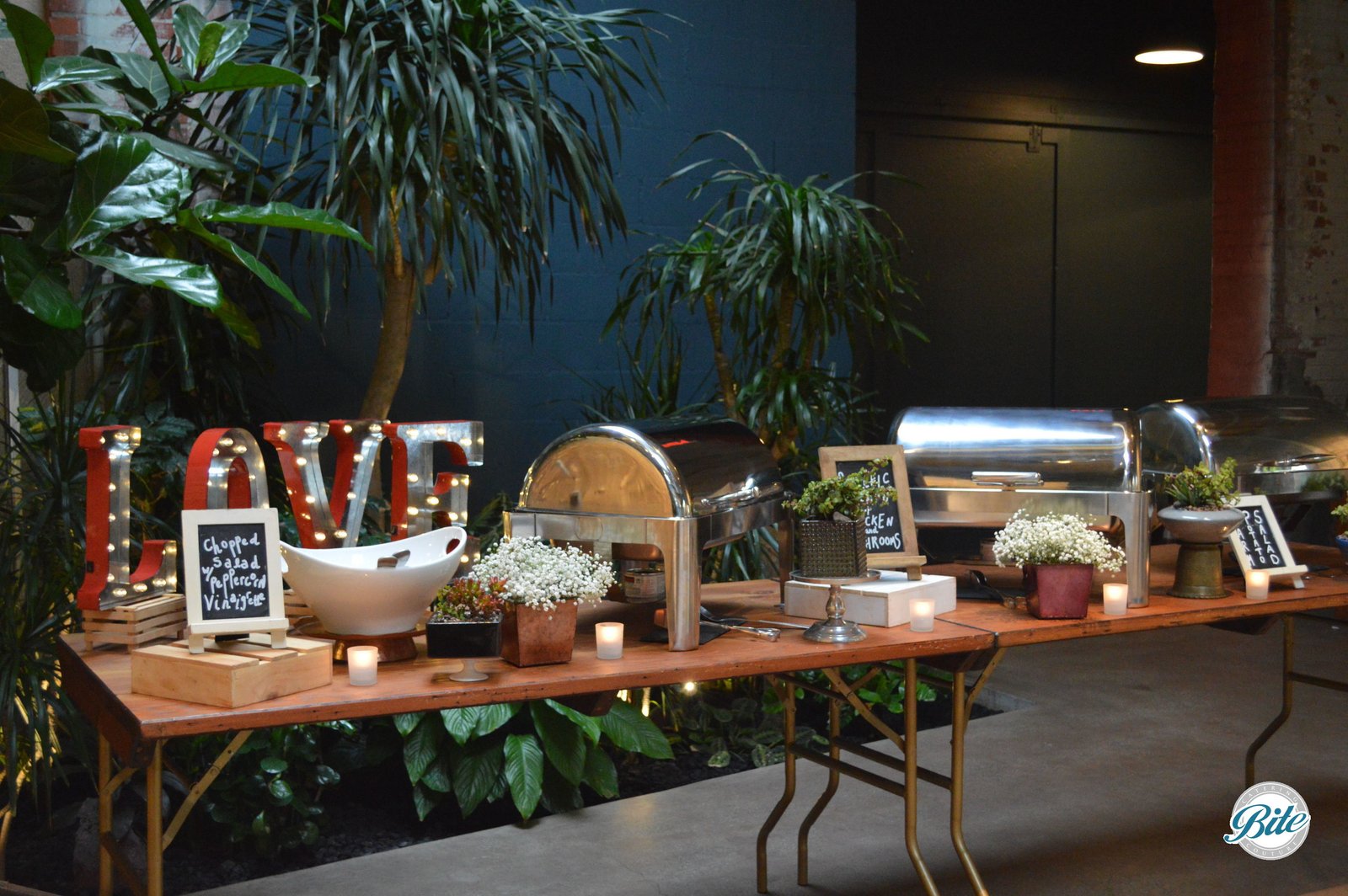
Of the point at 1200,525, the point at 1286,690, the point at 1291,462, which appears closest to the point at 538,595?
the point at 1200,525

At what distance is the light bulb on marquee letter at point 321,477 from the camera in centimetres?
245

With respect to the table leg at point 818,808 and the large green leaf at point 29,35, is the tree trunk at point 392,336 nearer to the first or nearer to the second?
the table leg at point 818,808

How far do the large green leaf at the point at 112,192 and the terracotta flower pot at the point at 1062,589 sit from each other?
5.60 ft

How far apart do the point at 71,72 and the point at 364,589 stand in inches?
36.0

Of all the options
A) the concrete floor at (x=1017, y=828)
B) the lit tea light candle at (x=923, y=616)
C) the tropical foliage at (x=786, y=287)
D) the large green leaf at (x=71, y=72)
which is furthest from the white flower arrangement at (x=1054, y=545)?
the large green leaf at (x=71, y=72)

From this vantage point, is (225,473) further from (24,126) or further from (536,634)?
(24,126)

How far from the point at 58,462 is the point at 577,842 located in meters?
1.62

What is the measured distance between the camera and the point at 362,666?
2.00m

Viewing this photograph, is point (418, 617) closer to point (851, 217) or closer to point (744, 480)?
point (744, 480)

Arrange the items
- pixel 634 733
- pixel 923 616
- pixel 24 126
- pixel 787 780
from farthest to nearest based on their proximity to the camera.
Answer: pixel 634 733
pixel 787 780
pixel 923 616
pixel 24 126

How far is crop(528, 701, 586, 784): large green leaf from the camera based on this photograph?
12.0 feet

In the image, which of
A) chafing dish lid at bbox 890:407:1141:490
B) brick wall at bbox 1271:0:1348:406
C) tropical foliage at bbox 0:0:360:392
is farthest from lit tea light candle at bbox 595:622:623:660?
brick wall at bbox 1271:0:1348:406

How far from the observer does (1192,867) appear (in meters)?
3.30

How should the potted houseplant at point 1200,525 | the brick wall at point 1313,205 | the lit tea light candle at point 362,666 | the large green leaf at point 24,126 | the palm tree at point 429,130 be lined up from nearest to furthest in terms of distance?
the large green leaf at point 24,126 < the lit tea light candle at point 362,666 < the potted houseplant at point 1200,525 < the palm tree at point 429,130 < the brick wall at point 1313,205
